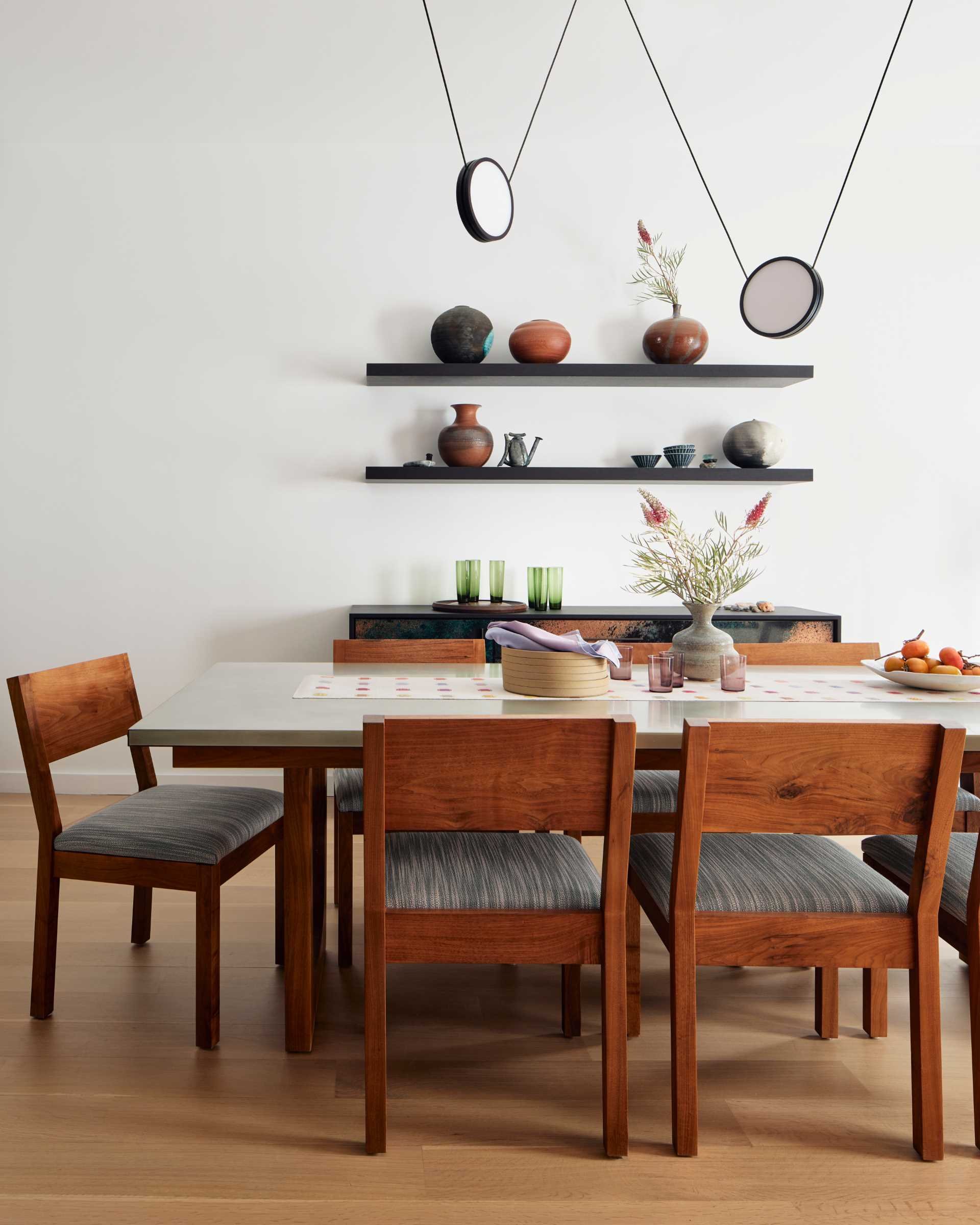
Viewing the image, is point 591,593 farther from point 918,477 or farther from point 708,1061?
point 708,1061

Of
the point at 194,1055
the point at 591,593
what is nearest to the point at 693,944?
the point at 194,1055

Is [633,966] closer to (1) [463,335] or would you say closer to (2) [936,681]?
(2) [936,681]

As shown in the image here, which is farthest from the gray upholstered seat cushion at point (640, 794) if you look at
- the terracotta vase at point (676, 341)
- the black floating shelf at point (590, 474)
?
Result: the terracotta vase at point (676, 341)

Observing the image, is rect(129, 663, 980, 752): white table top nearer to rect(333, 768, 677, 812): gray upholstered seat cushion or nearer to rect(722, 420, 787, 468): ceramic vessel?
rect(333, 768, 677, 812): gray upholstered seat cushion

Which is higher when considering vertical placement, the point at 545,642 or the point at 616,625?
the point at 545,642

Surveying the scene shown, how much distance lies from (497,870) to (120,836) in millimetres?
858

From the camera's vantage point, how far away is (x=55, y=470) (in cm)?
390

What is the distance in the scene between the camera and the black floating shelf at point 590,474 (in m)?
3.71

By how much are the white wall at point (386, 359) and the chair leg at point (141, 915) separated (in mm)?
1642

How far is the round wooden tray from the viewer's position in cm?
355

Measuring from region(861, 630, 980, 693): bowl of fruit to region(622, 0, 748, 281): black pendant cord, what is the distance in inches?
65.6

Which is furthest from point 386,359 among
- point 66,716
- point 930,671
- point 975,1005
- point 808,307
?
point 975,1005

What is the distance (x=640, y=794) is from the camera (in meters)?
2.33

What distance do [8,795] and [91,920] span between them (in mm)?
1654
